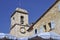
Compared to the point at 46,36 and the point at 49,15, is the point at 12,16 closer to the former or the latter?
the point at 49,15

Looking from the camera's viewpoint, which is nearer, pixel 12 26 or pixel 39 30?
pixel 39 30

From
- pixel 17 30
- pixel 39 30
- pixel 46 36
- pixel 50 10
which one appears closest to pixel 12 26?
pixel 17 30

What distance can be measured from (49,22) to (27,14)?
54.1 ft

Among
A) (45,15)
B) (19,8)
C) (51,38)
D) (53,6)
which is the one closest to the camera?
(51,38)

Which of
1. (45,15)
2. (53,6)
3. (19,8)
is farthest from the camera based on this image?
(19,8)

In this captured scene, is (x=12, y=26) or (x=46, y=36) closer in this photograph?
(x=46, y=36)

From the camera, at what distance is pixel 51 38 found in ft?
42.1

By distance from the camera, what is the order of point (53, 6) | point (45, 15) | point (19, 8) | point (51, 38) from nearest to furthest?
point (51, 38), point (53, 6), point (45, 15), point (19, 8)

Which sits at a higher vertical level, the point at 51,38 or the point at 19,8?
the point at 19,8

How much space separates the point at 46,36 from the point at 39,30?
10.3m

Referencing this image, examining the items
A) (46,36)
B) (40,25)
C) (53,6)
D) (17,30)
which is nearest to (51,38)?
(46,36)

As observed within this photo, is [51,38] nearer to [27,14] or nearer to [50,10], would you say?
[50,10]

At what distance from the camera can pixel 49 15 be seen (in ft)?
71.3

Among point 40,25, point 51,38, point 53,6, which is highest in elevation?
point 53,6
